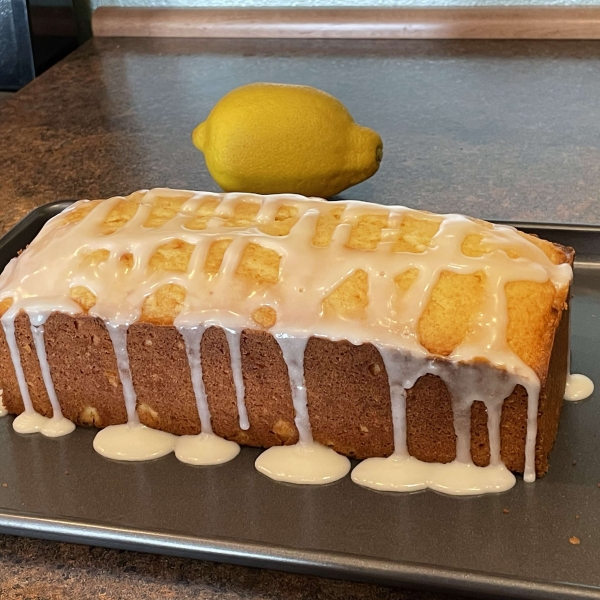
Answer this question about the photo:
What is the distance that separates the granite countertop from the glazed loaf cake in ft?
1.98

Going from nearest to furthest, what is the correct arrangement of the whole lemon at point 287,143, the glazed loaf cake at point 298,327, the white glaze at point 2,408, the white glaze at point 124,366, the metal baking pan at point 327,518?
the metal baking pan at point 327,518 → the glazed loaf cake at point 298,327 → the white glaze at point 124,366 → the white glaze at point 2,408 → the whole lemon at point 287,143

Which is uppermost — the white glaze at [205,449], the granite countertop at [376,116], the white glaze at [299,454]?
the granite countertop at [376,116]

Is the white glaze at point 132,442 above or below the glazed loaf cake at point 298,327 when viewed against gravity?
below

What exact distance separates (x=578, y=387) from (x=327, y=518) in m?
0.42

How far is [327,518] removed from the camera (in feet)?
3.11

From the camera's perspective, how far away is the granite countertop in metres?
1.71

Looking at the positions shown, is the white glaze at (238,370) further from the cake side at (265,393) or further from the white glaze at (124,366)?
the white glaze at (124,366)

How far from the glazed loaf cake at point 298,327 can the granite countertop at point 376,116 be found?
0.61 m

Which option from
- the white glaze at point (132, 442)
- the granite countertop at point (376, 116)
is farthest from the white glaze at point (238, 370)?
the granite countertop at point (376, 116)

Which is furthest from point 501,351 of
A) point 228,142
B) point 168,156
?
point 168,156

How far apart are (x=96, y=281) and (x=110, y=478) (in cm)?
26

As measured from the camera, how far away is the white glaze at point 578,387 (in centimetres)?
111

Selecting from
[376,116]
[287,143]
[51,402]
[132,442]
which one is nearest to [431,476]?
[132,442]

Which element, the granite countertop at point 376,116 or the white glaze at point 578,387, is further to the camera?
the granite countertop at point 376,116
